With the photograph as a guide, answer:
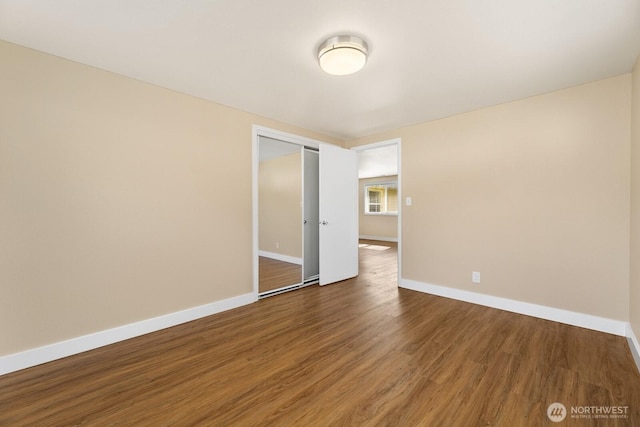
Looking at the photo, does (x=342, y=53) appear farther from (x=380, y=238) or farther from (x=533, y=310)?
(x=380, y=238)

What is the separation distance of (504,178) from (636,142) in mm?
989

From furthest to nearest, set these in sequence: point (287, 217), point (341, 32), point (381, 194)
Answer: point (381, 194)
point (287, 217)
point (341, 32)

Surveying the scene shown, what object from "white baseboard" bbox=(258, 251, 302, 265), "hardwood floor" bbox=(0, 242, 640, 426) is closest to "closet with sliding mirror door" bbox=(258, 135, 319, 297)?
"white baseboard" bbox=(258, 251, 302, 265)

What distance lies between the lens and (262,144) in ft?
15.7

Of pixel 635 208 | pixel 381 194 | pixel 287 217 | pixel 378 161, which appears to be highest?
pixel 378 161

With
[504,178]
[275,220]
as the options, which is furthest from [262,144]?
[504,178]

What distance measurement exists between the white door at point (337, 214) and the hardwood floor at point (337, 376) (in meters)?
1.35

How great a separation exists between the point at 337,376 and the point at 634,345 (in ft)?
7.62

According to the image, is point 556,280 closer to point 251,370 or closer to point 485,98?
point 485,98

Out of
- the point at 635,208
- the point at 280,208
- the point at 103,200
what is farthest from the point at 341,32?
the point at 280,208

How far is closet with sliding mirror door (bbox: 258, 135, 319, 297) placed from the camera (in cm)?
426

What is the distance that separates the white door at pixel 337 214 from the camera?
397 cm
